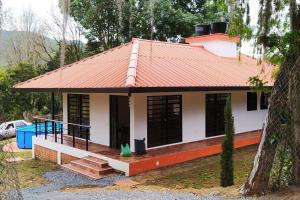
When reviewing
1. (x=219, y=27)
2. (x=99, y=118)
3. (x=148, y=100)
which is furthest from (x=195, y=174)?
(x=219, y=27)

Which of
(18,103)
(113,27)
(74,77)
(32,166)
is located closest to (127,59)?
(74,77)

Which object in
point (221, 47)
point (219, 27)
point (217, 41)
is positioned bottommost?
point (221, 47)

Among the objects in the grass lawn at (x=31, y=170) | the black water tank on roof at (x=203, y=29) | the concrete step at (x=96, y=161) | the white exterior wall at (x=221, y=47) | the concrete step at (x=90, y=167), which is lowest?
the grass lawn at (x=31, y=170)

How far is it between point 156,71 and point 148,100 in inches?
38.8

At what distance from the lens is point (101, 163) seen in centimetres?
1047

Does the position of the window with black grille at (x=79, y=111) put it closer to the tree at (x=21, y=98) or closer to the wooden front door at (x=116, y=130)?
the wooden front door at (x=116, y=130)

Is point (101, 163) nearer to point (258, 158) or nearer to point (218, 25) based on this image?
point (258, 158)

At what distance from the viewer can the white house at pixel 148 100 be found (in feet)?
35.3

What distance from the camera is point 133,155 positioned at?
10.8 meters

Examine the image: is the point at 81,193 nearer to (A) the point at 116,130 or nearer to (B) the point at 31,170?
(A) the point at 116,130

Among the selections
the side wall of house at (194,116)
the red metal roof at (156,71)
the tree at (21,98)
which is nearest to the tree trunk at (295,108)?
the red metal roof at (156,71)

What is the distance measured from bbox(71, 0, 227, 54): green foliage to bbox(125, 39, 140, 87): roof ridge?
832 centimetres

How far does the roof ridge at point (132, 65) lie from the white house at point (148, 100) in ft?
0.13

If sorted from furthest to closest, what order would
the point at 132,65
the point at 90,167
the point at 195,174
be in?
1. the point at 132,65
2. the point at 90,167
3. the point at 195,174
